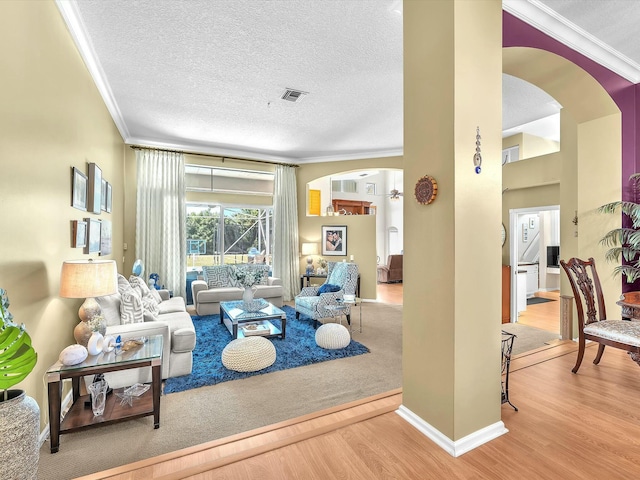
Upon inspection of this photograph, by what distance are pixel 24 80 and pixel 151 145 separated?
4277 mm

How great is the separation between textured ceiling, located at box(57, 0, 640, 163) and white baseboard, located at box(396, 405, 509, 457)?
10.1 ft

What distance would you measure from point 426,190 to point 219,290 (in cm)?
483

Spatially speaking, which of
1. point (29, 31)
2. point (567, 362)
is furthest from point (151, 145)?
point (567, 362)

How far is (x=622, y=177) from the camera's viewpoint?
363 centimetres

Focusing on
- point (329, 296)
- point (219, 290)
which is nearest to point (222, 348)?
point (329, 296)

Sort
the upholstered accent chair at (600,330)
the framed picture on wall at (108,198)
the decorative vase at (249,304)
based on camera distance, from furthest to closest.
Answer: the decorative vase at (249,304), the framed picture on wall at (108,198), the upholstered accent chair at (600,330)

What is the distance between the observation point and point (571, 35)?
287 cm

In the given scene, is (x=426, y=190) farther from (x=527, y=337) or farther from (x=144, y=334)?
(x=527, y=337)

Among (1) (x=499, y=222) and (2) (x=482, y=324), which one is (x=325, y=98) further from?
(2) (x=482, y=324)

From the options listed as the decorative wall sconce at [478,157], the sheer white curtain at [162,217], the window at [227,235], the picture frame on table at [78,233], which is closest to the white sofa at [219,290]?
the sheer white curtain at [162,217]

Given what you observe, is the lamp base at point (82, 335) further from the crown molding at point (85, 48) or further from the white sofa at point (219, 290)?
the white sofa at point (219, 290)

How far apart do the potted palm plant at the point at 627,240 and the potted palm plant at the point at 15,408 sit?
497cm

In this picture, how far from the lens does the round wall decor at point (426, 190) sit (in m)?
1.84

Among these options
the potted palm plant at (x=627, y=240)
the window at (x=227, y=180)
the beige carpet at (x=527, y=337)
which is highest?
the window at (x=227, y=180)
